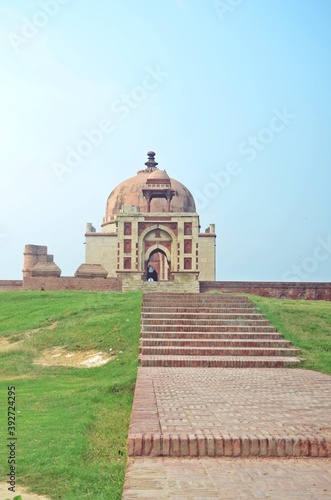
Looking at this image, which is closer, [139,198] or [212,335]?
[212,335]

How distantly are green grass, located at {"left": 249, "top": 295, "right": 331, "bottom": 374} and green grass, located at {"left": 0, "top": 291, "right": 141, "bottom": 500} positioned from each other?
9.48ft

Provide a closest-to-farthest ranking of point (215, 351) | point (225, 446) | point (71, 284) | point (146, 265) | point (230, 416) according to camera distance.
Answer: point (225, 446) < point (230, 416) < point (215, 351) < point (71, 284) < point (146, 265)

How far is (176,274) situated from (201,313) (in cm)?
1171

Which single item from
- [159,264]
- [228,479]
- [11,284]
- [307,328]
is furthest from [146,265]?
[228,479]

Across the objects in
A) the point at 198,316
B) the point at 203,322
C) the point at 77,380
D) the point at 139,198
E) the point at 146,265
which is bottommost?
the point at 77,380

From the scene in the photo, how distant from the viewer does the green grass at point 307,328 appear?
29.5ft

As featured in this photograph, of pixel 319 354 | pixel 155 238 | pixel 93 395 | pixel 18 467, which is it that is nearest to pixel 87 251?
pixel 155 238

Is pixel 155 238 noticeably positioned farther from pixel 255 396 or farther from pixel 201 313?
pixel 255 396

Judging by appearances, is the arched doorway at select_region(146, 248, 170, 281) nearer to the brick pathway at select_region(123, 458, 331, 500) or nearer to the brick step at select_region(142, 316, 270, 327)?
the brick step at select_region(142, 316, 270, 327)

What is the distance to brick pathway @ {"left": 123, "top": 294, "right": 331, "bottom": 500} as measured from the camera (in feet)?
9.64

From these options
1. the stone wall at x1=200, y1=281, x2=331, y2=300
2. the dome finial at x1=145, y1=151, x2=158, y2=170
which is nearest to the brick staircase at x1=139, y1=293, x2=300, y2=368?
the stone wall at x1=200, y1=281, x2=331, y2=300

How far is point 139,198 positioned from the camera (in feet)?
103

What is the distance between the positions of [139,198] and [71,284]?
11.7 meters

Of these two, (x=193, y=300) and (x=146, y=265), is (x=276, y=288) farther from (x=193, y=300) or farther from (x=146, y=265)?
(x=193, y=300)
